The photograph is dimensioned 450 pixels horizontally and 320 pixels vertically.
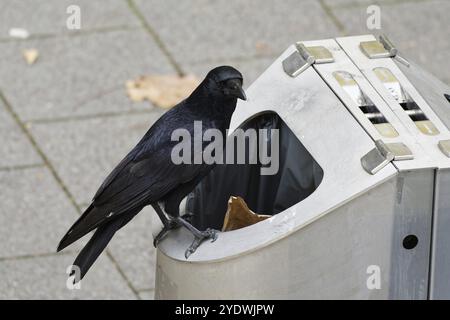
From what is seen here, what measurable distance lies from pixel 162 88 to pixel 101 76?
371mm

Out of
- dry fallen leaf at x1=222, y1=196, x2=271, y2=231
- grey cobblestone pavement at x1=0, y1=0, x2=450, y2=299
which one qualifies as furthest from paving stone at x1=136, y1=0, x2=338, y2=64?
dry fallen leaf at x1=222, y1=196, x2=271, y2=231

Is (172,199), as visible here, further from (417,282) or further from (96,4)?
(96,4)

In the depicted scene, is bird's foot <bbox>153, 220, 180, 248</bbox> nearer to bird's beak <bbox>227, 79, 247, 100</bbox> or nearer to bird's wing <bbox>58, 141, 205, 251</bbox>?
bird's wing <bbox>58, 141, 205, 251</bbox>

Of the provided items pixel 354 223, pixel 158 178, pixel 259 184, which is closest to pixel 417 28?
pixel 259 184

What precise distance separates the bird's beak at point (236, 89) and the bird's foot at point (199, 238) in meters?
0.46

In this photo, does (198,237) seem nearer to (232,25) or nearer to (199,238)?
(199,238)

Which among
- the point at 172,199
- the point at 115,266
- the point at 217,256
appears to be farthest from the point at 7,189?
the point at 217,256

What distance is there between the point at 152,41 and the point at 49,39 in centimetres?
59

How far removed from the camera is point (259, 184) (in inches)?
125

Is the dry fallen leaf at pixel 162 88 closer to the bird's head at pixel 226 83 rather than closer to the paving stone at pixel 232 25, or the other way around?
the paving stone at pixel 232 25

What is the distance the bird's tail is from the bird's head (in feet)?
1.54

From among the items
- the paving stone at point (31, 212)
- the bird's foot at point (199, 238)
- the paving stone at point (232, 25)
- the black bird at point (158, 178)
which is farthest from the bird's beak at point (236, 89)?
the paving stone at point (232, 25)

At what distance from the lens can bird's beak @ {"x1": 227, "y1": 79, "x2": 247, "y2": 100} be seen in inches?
119

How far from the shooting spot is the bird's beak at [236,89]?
3025mm
